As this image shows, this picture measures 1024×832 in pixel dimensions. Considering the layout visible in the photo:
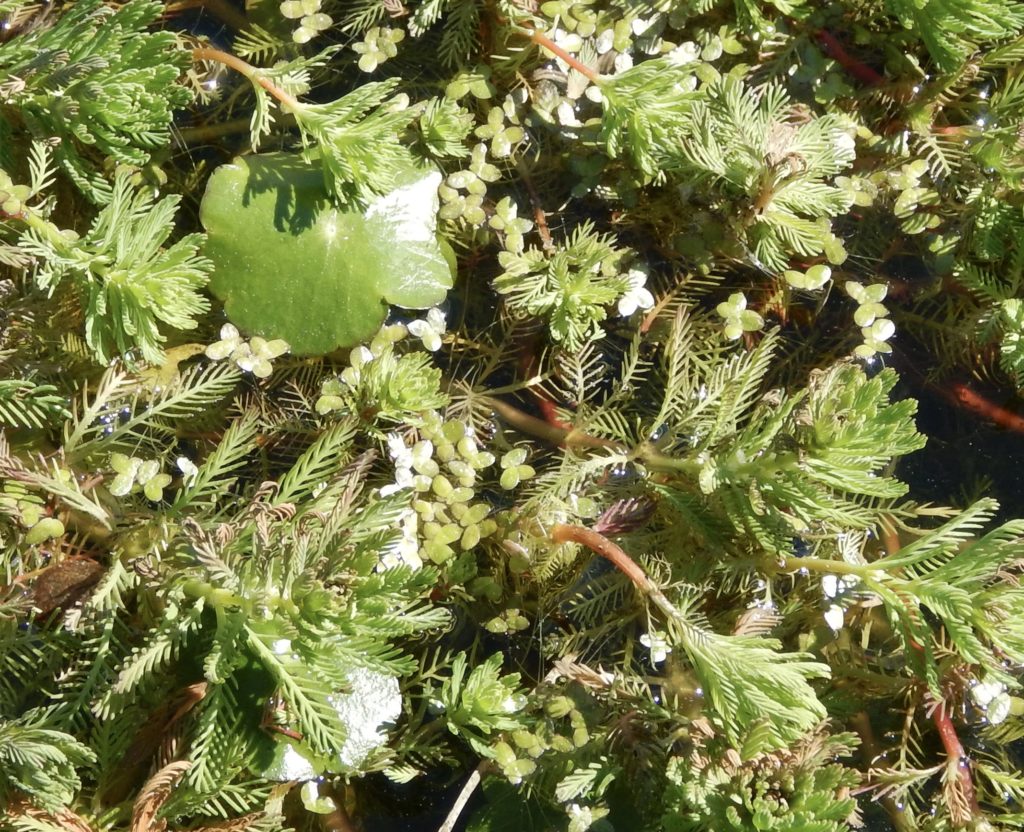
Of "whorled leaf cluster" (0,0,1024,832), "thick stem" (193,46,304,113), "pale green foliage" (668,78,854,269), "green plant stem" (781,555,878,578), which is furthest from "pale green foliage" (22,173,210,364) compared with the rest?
"green plant stem" (781,555,878,578)

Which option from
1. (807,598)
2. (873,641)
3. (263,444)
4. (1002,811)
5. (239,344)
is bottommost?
(1002,811)

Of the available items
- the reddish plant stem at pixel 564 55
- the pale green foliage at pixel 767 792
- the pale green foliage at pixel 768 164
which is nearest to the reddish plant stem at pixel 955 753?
the pale green foliage at pixel 767 792

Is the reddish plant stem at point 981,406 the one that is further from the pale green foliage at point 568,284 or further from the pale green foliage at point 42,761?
the pale green foliage at point 42,761

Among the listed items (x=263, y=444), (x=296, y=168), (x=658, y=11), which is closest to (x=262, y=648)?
(x=263, y=444)

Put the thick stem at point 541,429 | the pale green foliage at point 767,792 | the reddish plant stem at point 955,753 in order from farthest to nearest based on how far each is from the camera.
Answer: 1. the thick stem at point 541,429
2. the reddish plant stem at point 955,753
3. the pale green foliage at point 767,792

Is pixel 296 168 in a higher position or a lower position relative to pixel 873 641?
higher

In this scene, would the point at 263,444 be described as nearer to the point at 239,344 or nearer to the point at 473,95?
the point at 239,344
